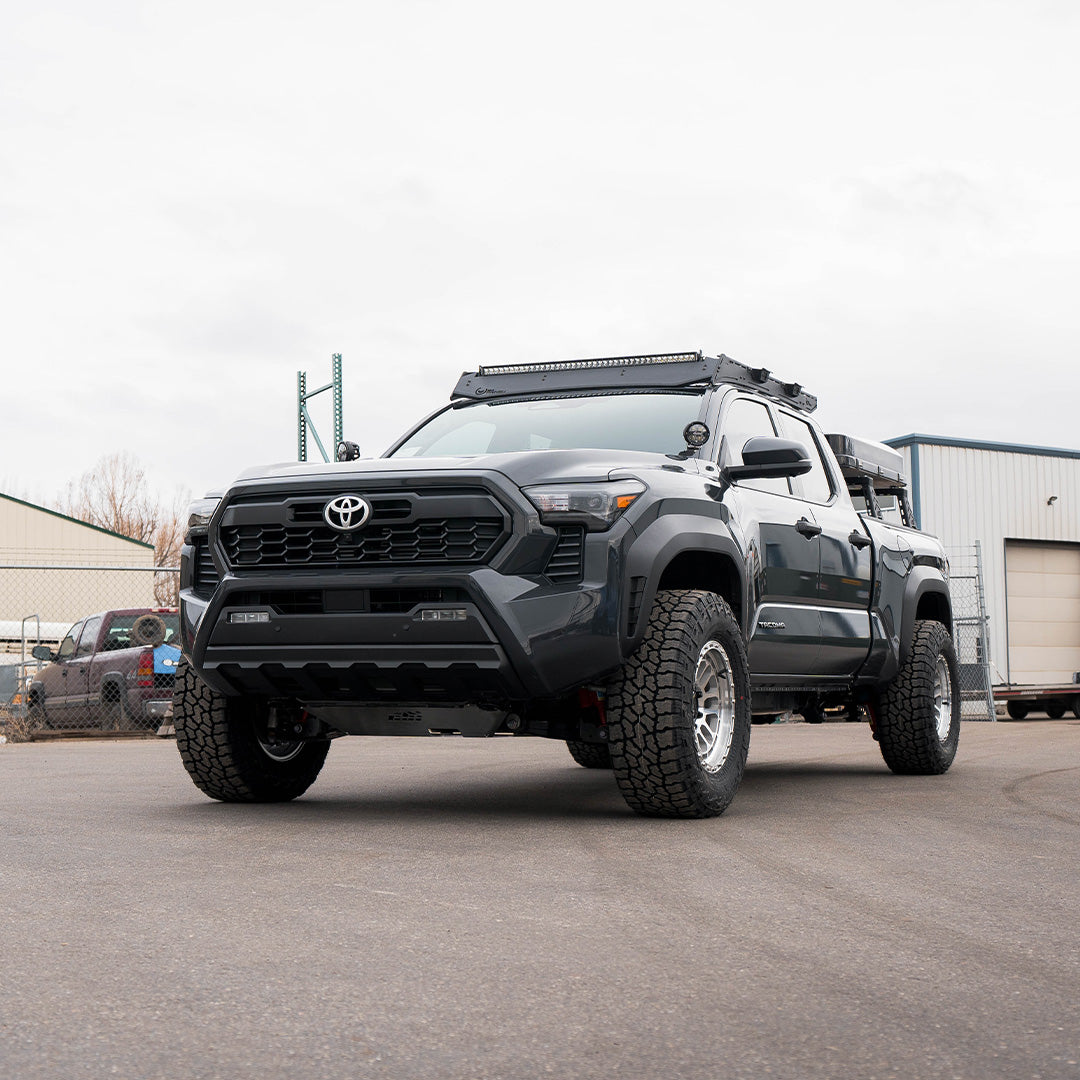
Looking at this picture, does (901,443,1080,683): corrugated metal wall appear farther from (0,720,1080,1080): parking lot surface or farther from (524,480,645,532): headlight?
(524,480,645,532): headlight

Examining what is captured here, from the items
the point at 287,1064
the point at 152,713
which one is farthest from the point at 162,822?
the point at 152,713

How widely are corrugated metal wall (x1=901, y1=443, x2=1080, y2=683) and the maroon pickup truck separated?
20.5m

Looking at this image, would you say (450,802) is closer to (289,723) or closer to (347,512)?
(289,723)

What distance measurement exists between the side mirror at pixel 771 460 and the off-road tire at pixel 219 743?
265 cm

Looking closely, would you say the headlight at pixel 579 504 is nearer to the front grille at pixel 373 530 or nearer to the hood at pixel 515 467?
the hood at pixel 515 467

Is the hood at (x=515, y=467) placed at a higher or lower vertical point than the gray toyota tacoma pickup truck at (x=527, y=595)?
higher

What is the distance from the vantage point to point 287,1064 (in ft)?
9.60

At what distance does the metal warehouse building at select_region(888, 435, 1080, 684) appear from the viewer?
33.2 metres

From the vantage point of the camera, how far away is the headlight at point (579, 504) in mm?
6277

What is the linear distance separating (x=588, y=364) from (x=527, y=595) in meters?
2.63

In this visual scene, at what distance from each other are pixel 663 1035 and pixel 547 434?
508cm

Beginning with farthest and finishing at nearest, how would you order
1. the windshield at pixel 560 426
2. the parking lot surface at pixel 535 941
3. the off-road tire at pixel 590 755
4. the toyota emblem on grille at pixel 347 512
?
the off-road tire at pixel 590 755, the windshield at pixel 560 426, the toyota emblem on grille at pixel 347 512, the parking lot surface at pixel 535 941

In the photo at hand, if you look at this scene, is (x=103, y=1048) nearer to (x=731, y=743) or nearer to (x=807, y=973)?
(x=807, y=973)

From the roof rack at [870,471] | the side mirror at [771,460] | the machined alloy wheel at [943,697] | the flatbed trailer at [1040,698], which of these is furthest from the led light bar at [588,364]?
the flatbed trailer at [1040,698]
